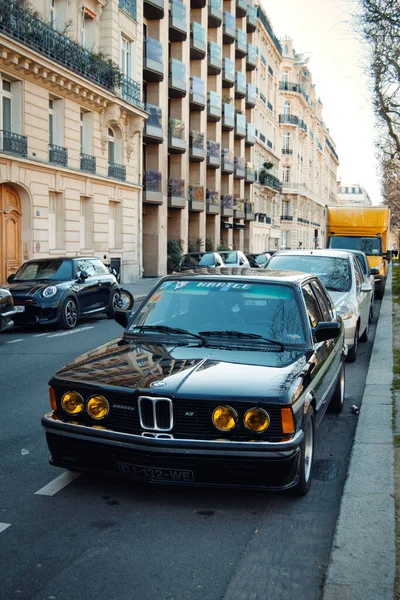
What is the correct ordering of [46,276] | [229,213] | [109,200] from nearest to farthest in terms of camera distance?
[46,276]
[109,200]
[229,213]

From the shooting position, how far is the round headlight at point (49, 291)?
48.0ft

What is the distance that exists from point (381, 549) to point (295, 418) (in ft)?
3.03

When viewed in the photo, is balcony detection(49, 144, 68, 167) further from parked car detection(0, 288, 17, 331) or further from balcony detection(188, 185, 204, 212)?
balcony detection(188, 185, 204, 212)

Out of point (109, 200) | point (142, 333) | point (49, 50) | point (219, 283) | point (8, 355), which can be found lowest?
point (8, 355)

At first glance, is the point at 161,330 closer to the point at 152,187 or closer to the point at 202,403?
the point at 202,403

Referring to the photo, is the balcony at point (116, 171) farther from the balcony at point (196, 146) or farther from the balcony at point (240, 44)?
the balcony at point (240, 44)

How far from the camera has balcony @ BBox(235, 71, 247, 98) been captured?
5262cm

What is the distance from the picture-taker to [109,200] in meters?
30.7

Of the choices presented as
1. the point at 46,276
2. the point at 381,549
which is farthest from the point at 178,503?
the point at 46,276

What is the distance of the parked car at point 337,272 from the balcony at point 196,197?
31.8 meters

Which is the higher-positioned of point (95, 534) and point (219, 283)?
point (219, 283)

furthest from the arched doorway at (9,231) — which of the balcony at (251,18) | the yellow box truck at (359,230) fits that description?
the balcony at (251,18)

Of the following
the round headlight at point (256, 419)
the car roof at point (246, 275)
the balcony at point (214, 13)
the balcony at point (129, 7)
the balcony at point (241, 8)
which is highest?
the balcony at point (241, 8)

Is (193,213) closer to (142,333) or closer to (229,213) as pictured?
(229,213)
